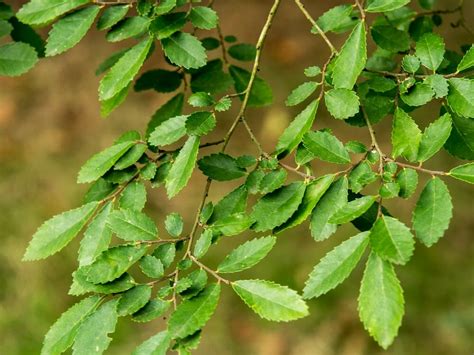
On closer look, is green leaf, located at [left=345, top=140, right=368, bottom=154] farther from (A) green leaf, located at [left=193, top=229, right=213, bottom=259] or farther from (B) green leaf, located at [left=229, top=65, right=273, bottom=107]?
(B) green leaf, located at [left=229, top=65, right=273, bottom=107]

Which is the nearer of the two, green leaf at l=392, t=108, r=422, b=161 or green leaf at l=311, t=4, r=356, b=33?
green leaf at l=392, t=108, r=422, b=161

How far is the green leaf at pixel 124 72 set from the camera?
45.2 inches

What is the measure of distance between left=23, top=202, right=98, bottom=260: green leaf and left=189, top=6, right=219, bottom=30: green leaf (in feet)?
1.20

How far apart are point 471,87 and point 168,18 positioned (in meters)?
0.51

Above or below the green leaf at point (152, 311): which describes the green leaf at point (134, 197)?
above

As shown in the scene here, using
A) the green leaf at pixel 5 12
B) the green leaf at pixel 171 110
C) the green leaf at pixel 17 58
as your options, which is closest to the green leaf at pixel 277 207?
the green leaf at pixel 171 110

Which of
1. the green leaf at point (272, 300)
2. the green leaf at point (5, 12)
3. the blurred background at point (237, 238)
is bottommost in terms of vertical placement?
the blurred background at point (237, 238)

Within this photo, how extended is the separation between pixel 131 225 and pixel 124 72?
0.90 feet

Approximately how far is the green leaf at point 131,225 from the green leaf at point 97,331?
0.11 m

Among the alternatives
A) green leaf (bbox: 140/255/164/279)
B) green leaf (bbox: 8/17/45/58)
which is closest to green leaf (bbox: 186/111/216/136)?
green leaf (bbox: 140/255/164/279)

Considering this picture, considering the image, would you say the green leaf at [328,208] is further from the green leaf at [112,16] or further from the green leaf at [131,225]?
the green leaf at [112,16]

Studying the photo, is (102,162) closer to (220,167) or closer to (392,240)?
(220,167)

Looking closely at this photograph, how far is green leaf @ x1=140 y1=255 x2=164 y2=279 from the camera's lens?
1003 millimetres

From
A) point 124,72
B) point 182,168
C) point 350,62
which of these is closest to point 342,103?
point 350,62
